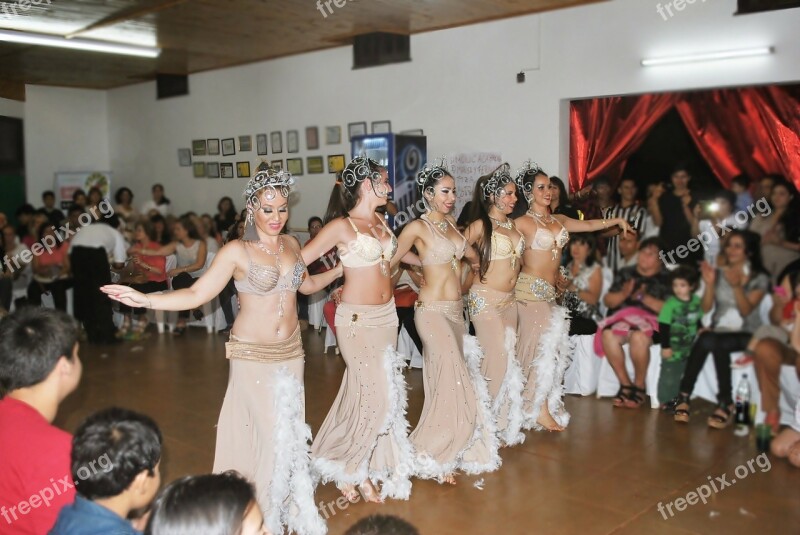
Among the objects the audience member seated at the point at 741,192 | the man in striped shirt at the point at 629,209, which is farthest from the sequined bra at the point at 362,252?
the audience member seated at the point at 741,192

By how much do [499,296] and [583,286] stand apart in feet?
5.24

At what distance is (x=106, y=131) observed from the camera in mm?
5062

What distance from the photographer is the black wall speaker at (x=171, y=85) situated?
546 centimetres

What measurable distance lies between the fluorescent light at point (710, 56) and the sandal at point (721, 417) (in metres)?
2.77

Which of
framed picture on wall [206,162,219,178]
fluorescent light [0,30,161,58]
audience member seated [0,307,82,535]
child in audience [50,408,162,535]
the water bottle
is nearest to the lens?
child in audience [50,408,162,535]

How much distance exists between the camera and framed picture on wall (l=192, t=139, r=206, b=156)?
5414mm

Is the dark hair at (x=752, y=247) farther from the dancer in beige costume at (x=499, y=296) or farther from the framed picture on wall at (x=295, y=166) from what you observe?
the framed picture on wall at (x=295, y=166)

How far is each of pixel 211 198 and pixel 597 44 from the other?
11.9 ft

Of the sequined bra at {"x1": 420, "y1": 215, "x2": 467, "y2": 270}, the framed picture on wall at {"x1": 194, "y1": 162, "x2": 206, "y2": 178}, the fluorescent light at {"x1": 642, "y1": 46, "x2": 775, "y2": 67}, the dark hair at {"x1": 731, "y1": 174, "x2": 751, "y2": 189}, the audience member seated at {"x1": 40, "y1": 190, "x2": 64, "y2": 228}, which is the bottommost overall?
the sequined bra at {"x1": 420, "y1": 215, "x2": 467, "y2": 270}

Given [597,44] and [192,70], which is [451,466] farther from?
[192,70]

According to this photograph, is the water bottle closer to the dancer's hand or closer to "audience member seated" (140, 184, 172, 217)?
the dancer's hand

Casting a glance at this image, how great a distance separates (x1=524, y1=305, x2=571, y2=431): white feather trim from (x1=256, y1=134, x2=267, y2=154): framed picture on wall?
2.47 m

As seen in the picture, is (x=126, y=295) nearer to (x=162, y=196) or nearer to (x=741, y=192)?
(x=162, y=196)

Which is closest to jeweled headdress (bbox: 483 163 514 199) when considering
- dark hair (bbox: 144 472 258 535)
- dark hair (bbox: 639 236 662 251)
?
dark hair (bbox: 639 236 662 251)
